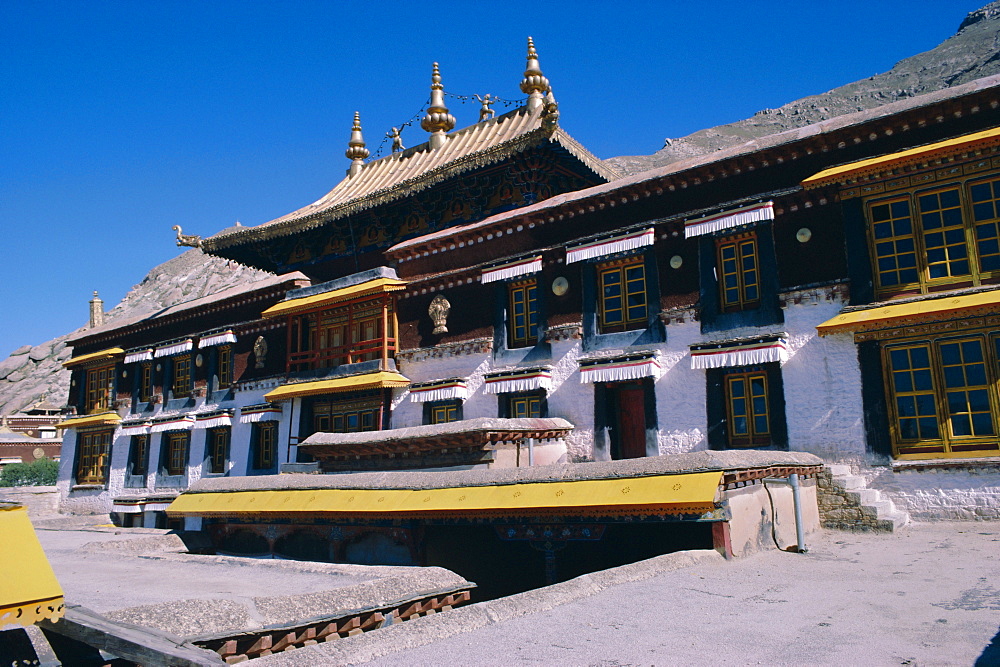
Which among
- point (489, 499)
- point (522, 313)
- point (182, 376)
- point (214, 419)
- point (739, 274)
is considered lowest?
point (489, 499)

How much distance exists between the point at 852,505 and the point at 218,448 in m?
20.4

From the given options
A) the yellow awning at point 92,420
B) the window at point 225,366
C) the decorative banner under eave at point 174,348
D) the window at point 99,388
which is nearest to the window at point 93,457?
the yellow awning at point 92,420

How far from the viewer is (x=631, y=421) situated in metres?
16.3

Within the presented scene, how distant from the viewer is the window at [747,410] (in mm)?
14281

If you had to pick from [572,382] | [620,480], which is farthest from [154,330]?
[620,480]

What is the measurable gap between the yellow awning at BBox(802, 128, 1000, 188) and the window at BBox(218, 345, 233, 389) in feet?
63.9

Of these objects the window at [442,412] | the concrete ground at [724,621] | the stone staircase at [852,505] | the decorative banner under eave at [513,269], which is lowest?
the concrete ground at [724,621]

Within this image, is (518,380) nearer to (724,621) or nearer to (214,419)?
(724,621)

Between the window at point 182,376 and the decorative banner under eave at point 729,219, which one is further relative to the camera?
the window at point 182,376

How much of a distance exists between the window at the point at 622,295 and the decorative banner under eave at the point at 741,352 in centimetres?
177

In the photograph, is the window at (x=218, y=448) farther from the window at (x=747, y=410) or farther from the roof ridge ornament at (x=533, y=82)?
the window at (x=747, y=410)

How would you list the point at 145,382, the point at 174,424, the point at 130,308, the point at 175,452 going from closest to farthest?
1. the point at 174,424
2. the point at 175,452
3. the point at 145,382
4. the point at 130,308

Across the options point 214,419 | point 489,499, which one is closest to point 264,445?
point 214,419

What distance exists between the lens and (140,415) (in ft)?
91.2
